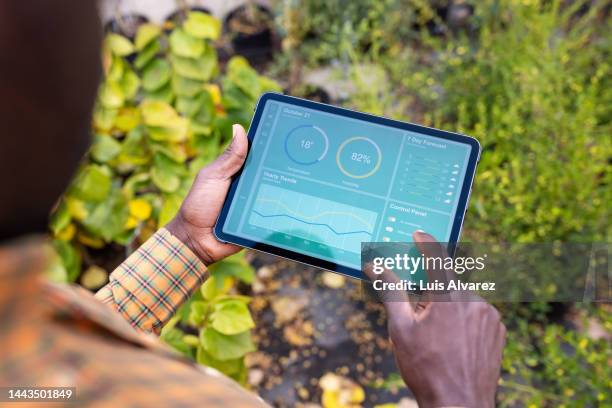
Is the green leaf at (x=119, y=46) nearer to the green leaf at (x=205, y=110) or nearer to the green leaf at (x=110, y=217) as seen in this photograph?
the green leaf at (x=205, y=110)

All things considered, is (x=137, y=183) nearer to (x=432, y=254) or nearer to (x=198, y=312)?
(x=198, y=312)

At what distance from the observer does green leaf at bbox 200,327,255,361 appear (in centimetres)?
139

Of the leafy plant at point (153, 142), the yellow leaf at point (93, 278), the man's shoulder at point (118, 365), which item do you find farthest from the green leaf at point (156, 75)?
the man's shoulder at point (118, 365)

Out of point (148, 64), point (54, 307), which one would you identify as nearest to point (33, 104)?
point (54, 307)

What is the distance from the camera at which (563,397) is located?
1.50 meters

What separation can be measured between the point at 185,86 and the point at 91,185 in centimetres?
47

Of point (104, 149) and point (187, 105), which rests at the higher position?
point (187, 105)

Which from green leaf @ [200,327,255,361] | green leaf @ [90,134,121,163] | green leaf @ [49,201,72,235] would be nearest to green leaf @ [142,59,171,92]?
green leaf @ [90,134,121,163]

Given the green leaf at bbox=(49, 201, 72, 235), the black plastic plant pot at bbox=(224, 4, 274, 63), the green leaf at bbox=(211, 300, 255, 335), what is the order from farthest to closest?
the black plastic plant pot at bbox=(224, 4, 274, 63) < the green leaf at bbox=(49, 201, 72, 235) < the green leaf at bbox=(211, 300, 255, 335)

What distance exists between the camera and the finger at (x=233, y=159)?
1.17 meters

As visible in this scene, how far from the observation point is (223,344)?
1.40m

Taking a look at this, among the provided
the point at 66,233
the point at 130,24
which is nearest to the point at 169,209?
the point at 66,233

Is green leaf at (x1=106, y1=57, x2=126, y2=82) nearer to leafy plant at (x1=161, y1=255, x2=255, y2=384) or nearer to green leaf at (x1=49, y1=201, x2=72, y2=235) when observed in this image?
green leaf at (x1=49, y1=201, x2=72, y2=235)

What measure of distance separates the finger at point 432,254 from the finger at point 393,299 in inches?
2.8
